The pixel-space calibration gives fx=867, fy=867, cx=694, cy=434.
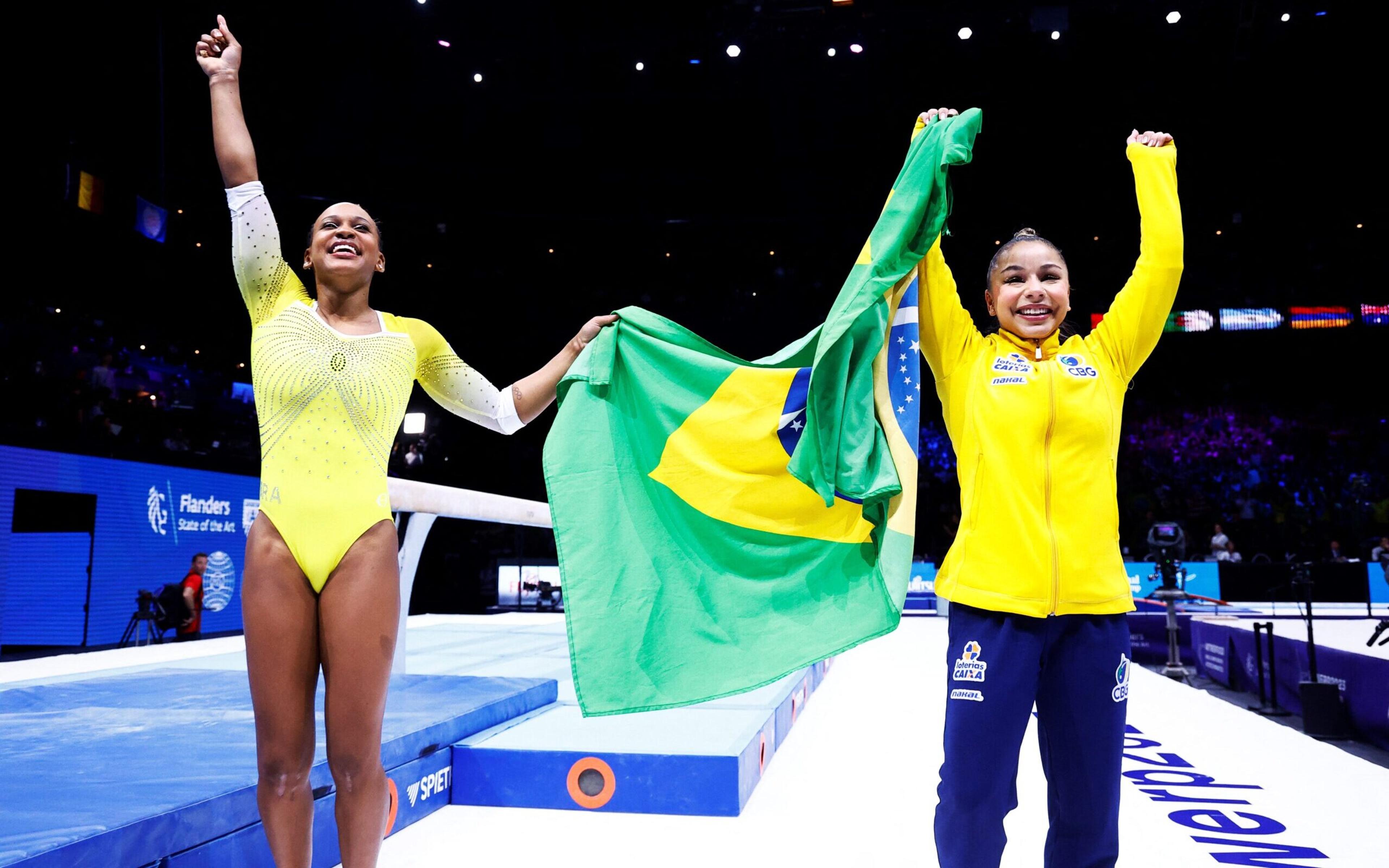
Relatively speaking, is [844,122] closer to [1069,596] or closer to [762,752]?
[762,752]

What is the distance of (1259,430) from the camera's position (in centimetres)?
1761

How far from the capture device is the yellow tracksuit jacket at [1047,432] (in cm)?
169

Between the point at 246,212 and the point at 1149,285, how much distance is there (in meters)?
1.94

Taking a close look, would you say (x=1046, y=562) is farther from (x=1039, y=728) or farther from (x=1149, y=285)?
(x=1149, y=285)

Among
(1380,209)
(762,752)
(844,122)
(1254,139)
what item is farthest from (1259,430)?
(762,752)

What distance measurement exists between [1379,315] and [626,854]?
20752mm

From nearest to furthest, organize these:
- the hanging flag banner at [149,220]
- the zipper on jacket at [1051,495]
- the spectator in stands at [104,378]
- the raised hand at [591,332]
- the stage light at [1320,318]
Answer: the zipper on jacket at [1051,495] < the raised hand at [591,332] < the hanging flag banner at [149,220] < the spectator in stands at [104,378] < the stage light at [1320,318]

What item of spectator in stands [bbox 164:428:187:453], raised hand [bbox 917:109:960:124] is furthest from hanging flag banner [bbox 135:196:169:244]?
raised hand [bbox 917:109:960:124]

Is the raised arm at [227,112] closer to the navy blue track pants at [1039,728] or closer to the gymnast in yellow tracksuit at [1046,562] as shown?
the gymnast in yellow tracksuit at [1046,562]

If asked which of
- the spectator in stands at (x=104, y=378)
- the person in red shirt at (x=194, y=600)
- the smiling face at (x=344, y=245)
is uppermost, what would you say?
the spectator in stands at (x=104, y=378)

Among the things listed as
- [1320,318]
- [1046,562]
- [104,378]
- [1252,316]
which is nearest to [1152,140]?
[1046,562]

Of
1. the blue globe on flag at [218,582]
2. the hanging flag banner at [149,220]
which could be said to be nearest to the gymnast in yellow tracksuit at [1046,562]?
the blue globe on flag at [218,582]

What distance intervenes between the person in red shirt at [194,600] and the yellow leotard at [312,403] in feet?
30.4

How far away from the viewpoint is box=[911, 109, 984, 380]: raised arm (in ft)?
6.45
